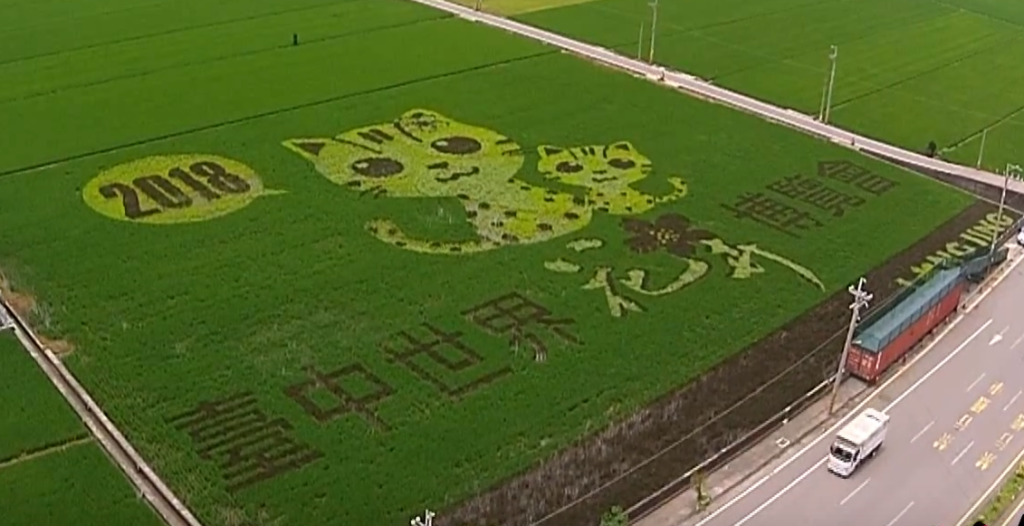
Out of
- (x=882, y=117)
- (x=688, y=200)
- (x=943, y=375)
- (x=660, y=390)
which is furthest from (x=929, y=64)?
(x=660, y=390)

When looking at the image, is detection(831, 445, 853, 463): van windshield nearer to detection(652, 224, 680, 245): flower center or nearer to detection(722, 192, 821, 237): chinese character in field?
detection(652, 224, 680, 245): flower center

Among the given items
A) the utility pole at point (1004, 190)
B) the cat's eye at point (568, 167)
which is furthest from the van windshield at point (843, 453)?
the cat's eye at point (568, 167)

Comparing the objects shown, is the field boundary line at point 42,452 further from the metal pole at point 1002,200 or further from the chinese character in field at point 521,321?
the metal pole at point 1002,200

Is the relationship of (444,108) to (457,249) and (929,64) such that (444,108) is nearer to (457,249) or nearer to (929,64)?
(457,249)

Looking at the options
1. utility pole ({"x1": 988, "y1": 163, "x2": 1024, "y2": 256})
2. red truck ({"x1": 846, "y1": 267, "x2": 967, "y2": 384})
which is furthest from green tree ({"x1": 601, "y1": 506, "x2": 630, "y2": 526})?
utility pole ({"x1": 988, "y1": 163, "x2": 1024, "y2": 256})

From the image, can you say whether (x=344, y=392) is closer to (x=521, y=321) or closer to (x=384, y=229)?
(x=521, y=321)

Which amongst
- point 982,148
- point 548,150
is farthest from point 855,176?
point 548,150
